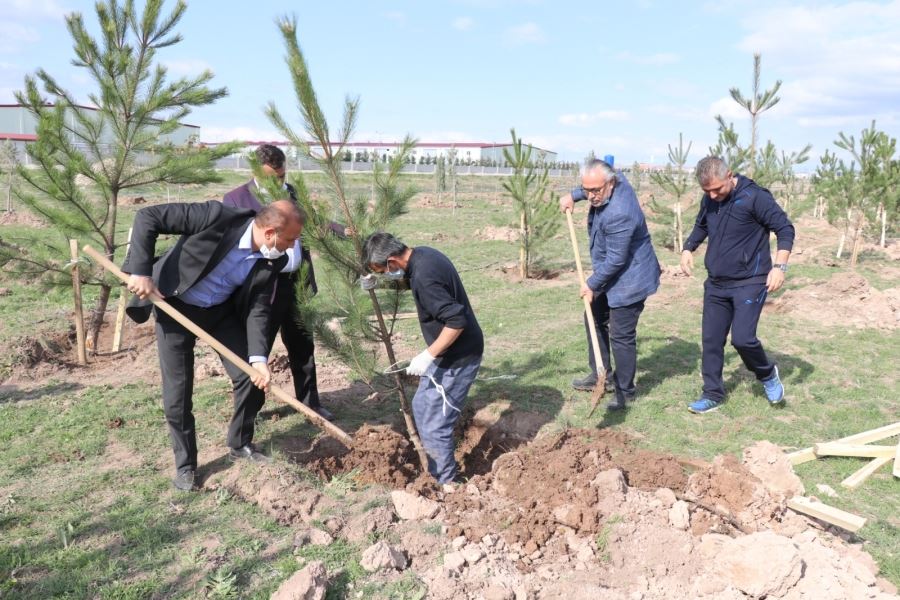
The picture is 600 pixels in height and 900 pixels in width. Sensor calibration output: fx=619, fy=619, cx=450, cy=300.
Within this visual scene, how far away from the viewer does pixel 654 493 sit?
331 centimetres

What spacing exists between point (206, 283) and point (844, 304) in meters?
7.79

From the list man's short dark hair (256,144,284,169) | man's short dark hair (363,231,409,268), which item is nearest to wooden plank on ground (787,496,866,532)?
man's short dark hair (363,231,409,268)

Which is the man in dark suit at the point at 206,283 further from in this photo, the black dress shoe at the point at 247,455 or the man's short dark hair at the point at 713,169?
the man's short dark hair at the point at 713,169

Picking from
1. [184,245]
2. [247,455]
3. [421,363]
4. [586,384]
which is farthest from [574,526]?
[184,245]

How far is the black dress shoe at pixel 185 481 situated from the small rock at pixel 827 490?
366cm

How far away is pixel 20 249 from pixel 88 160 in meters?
1.11

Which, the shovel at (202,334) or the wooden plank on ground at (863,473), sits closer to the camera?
the shovel at (202,334)

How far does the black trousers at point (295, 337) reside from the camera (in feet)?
13.4

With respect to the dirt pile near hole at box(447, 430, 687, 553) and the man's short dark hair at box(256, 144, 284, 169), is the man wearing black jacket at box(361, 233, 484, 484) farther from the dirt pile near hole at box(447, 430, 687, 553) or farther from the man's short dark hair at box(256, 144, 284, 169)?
the man's short dark hair at box(256, 144, 284, 169)

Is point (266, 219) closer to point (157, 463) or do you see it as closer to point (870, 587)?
point (157, 463)

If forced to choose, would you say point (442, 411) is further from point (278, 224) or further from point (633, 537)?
point (278, 224)

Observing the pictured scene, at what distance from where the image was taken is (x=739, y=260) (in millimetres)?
4473

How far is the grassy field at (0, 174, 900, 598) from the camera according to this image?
2.79 m

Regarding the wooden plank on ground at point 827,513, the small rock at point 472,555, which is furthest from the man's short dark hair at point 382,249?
the wooden plank on ground at point 827,513
